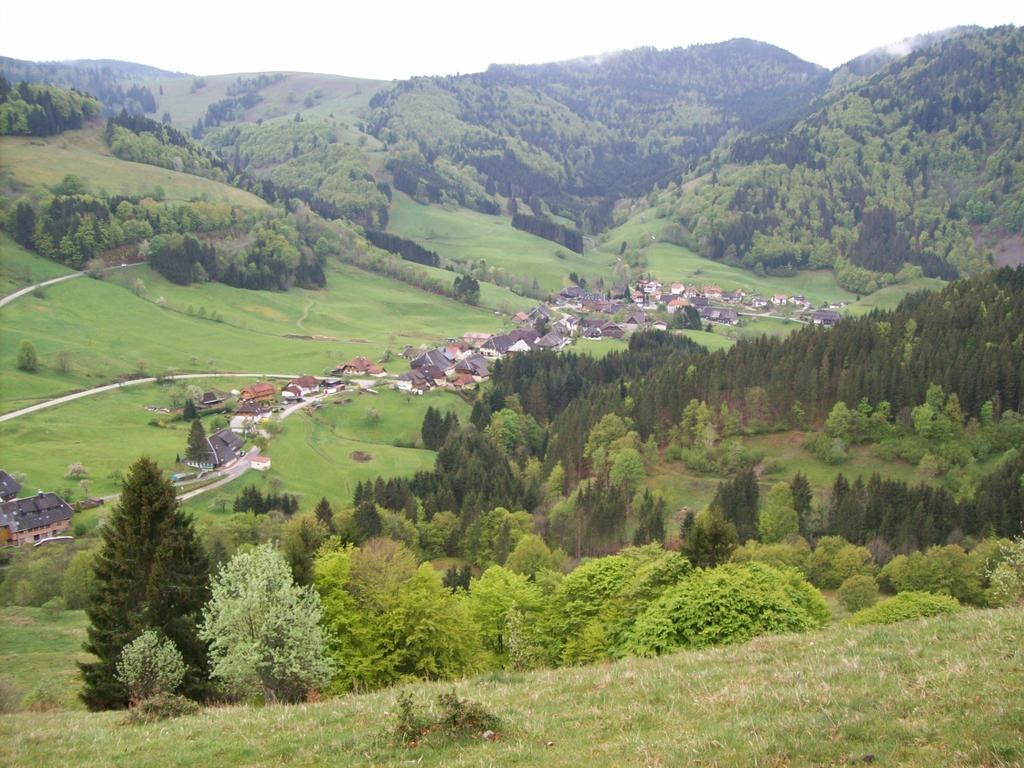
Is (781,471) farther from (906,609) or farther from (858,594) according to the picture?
(906,609)

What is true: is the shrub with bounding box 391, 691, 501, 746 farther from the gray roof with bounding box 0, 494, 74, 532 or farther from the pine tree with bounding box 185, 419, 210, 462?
the pine tree with bounding box 185, 419, 210, 462

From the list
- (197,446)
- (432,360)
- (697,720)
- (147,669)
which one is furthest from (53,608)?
(432,360)

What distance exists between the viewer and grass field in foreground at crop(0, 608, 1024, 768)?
13625 millimetres

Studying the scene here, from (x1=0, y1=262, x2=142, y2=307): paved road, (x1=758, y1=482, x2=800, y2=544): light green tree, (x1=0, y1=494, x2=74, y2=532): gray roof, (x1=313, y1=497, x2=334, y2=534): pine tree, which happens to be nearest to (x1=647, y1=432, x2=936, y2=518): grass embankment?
(x1=758, y1=482, x2=800, y2=544): light green tree

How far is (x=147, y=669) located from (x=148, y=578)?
6.33 meters

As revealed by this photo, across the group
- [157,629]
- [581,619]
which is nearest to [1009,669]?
[581,619]

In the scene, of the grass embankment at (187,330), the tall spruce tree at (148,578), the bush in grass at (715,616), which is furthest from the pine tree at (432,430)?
the bush in grass at (715,616)

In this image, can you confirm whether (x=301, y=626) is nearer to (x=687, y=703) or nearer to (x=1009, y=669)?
(x=687, y=703)

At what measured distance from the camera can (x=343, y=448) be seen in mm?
107000

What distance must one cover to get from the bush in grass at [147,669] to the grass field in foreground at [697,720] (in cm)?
306

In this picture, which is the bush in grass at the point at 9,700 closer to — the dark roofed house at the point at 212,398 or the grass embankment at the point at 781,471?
the grass embankment at the point at 781,471

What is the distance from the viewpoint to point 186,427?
362ft

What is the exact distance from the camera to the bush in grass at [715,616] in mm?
29031

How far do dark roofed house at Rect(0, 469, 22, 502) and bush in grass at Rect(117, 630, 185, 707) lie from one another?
6811 cm
